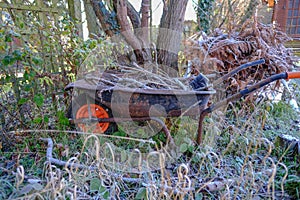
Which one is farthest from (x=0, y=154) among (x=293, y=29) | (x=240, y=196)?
(x=293, y=29)

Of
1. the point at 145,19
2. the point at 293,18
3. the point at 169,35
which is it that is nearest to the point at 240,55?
the point at 169,35

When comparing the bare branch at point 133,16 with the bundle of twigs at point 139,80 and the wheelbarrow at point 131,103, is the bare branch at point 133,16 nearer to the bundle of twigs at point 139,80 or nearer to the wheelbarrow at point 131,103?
the bundle of twigs at point 139,80

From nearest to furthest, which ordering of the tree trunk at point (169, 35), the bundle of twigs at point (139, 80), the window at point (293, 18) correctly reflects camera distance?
the bundle of twigs at point (139, 80), the tree trunk at point (169, 35), the window at point (293, 18)

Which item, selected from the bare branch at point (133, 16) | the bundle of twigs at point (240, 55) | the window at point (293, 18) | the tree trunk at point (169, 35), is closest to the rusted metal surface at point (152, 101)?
the bundle of twigs at point (240, 55)

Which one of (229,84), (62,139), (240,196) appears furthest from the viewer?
(229,84)

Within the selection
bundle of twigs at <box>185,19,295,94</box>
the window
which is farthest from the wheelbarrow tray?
the window

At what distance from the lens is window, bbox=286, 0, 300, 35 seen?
6727 millimetres

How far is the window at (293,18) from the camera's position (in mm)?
6727

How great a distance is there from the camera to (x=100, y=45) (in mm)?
1866

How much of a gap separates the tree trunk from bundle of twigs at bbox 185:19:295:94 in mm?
355

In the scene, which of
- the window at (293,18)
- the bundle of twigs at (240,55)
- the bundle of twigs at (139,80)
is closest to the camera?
the bundle of twigs at (139,80)

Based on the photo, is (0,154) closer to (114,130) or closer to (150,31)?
(114,130)

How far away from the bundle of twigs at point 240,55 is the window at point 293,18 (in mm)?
5454

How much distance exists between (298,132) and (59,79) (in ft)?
7.33
